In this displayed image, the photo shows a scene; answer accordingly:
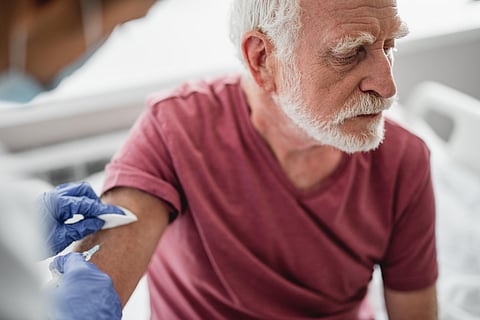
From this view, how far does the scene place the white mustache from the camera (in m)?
1.00

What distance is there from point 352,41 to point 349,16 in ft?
0.15

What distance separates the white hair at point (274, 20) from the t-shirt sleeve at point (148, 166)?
28cm

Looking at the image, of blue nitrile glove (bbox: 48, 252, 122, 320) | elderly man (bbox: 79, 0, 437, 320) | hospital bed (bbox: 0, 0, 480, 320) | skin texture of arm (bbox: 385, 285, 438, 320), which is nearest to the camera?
blue nitrile glove (bbox: 48, 252, 122, 320)

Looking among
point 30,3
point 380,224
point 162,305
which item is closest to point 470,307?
point 380,224

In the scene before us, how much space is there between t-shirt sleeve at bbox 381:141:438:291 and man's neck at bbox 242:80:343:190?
0.56 feet

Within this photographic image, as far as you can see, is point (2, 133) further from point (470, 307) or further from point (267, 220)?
Result: point (470, 307)

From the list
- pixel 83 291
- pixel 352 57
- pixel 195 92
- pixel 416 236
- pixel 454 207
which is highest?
pixel 352 57

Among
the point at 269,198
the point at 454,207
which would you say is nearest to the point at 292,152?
the point at 269,198

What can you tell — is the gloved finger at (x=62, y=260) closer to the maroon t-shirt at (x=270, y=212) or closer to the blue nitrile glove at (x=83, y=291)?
the blue nitrile glove at (x=83, y=291)

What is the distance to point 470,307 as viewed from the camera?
1479 mm

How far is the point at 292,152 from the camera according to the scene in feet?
3.80

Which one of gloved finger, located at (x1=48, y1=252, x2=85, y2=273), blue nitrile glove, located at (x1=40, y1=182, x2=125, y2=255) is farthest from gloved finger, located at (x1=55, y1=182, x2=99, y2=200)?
gloved finger, located at (x1=48, y1=252, x2=85, y2=273)

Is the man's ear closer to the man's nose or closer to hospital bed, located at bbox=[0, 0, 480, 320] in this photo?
the man's nose

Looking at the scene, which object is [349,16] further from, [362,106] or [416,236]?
[416,236]
